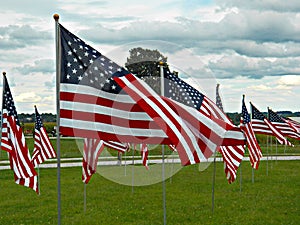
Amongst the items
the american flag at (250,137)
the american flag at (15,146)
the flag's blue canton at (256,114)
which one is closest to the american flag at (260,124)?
the flag's blue canton at (256,114)

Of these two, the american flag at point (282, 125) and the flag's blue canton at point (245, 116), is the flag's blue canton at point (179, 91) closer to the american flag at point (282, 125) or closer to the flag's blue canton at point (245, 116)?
the flag's blue canton at point (245, 116)

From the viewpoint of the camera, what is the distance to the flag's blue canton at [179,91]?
11053 mm

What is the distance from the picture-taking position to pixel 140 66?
20.0 metres

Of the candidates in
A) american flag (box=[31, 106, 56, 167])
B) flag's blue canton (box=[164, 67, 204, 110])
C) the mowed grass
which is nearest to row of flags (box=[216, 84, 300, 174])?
the mowed grass

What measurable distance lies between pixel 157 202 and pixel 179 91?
6661mm

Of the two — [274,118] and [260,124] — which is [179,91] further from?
[274,118]

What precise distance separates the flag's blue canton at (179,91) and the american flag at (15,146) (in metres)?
5.40

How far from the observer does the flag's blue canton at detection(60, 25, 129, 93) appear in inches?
322

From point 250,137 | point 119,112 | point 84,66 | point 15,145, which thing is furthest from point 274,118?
point 84,66

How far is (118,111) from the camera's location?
8727 millimetres

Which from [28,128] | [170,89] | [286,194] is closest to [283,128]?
[286,194]

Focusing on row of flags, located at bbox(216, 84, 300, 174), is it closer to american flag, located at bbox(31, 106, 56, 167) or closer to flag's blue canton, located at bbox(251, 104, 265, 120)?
flag's blue canton, located at bbox(251, 104, 265, 120)

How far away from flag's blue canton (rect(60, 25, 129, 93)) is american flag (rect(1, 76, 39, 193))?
22.1 feet

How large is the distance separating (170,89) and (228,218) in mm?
4907
